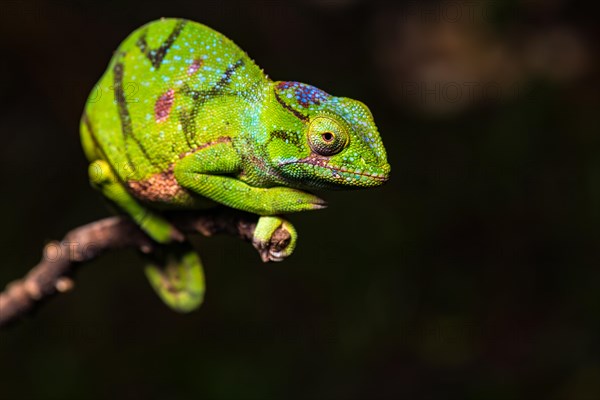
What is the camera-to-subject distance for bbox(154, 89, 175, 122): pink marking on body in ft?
6.53

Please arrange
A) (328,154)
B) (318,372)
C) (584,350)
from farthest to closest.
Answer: (318,372) < (584,350) < (328,154)

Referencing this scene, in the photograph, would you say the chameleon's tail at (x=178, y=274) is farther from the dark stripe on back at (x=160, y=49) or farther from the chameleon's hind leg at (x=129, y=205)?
the dark stripe on back at (x=160, y=49)

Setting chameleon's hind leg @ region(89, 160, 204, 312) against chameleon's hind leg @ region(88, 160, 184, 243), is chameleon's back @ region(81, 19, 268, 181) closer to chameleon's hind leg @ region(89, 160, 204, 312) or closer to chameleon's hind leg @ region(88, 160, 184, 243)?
chameleon's hind leg @ region(88, 160, 184, 243)

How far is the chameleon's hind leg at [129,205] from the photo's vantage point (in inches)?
86.7

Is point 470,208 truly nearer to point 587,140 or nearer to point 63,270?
point 587,140

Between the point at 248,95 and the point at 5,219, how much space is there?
4.12 meters

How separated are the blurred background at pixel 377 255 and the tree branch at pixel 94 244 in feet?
6.86

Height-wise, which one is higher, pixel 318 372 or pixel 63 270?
pixel 63 270

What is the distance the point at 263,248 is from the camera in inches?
75.3

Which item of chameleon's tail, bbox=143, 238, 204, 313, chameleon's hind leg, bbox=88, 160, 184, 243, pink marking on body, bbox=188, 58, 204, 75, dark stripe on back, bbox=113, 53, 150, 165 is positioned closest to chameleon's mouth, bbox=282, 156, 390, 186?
pink marking on body, bbox=188, 58, 204, 75

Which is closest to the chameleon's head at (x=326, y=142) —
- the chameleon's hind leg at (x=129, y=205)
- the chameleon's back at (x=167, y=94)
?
the chameleon's back at (x=167, y=94)

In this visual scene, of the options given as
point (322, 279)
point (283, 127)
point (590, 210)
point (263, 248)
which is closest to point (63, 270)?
point (263, 248)

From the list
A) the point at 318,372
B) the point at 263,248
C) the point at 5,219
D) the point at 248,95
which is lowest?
the point at 318,372

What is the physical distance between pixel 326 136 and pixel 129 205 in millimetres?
818
